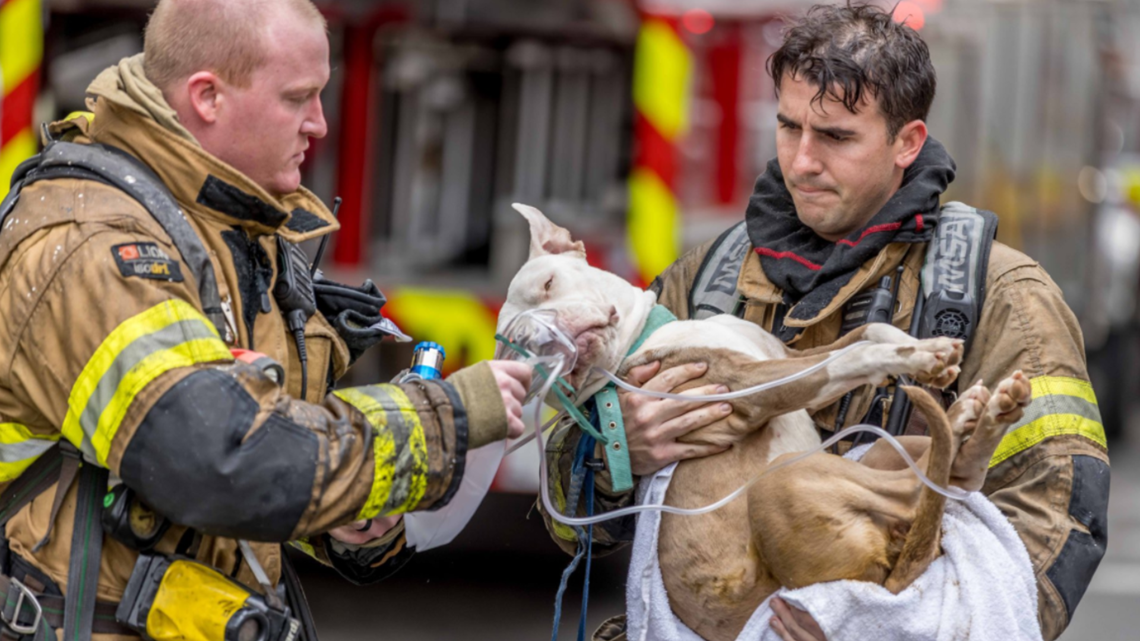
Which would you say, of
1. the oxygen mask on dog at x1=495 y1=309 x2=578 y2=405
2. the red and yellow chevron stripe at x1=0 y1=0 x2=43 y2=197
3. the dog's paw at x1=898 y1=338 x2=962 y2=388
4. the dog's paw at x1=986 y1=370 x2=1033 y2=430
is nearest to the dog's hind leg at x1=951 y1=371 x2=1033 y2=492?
the dog's paw at x1=986 y1=370 x2=1033 y2=430

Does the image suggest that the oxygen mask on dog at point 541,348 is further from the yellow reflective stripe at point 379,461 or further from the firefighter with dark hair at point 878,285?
the yellow reflective stripe at point 379,461

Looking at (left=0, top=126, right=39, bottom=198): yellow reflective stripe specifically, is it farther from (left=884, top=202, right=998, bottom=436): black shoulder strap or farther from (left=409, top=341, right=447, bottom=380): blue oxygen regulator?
(left=884, top=202, right=998, bottom=436): black shoulder strap

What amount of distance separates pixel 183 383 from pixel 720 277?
1523mm

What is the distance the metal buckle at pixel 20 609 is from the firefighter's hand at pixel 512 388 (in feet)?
2.91

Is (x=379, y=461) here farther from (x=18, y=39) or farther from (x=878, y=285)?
(x=18, y=39)

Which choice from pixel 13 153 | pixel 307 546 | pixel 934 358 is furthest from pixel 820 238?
pixel 13 153

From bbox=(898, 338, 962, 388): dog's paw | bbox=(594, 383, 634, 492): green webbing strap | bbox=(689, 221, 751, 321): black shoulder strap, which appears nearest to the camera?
bbox=(898, 338, 962, 388): dog's paw

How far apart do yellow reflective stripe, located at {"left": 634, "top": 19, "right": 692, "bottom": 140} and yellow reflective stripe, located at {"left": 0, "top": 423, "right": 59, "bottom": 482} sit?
140 inches

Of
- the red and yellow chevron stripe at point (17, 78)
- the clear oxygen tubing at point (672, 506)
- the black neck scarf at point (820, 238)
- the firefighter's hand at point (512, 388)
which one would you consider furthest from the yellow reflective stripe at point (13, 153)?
the firefighter's hand at point (512, 388)

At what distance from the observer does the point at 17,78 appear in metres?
5.17

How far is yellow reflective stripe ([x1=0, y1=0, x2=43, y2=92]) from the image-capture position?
16.7ft

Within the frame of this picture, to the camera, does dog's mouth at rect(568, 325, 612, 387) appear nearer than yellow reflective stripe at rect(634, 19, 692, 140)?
Yes

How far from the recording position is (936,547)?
2.57 m

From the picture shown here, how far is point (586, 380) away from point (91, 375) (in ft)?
4.07
